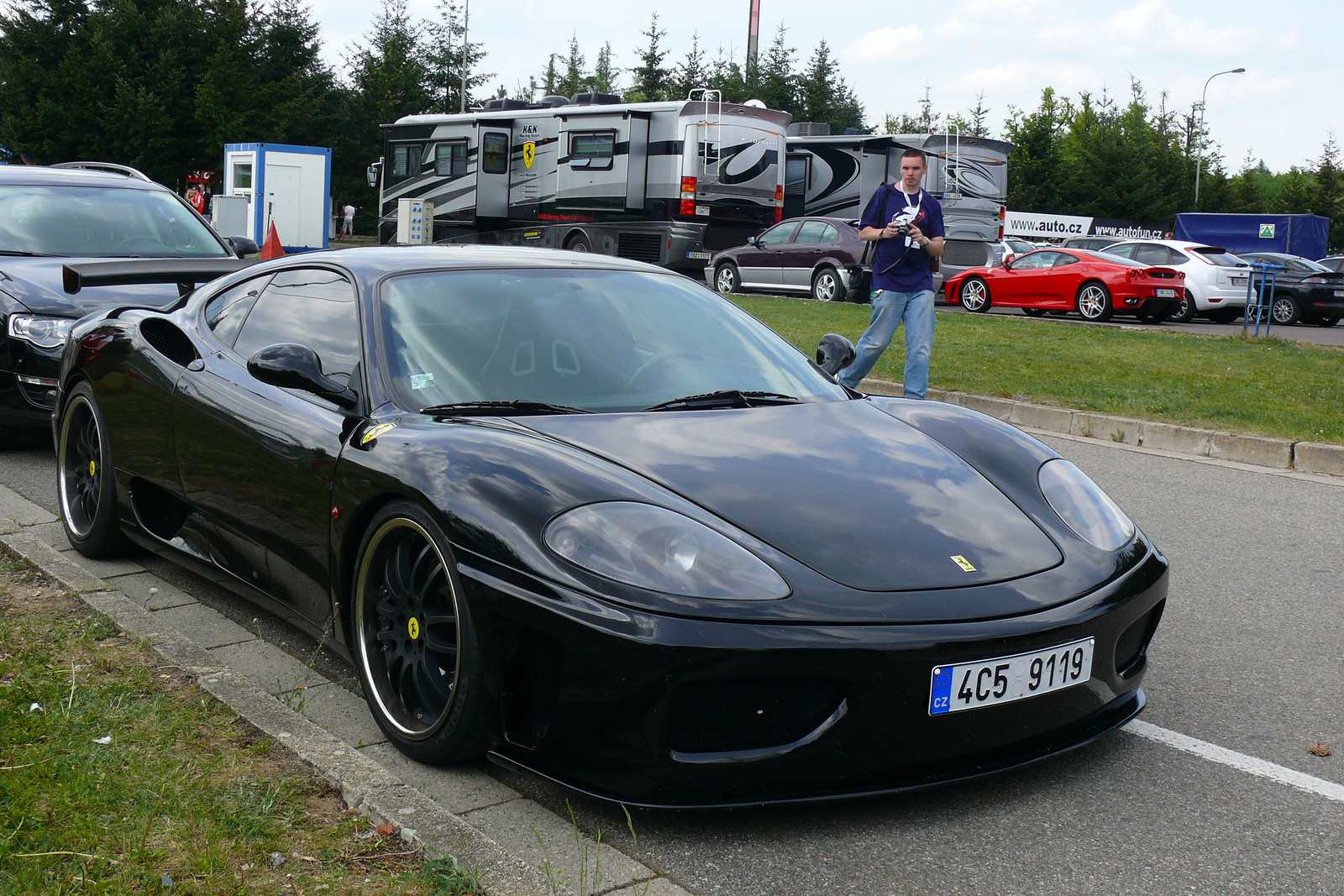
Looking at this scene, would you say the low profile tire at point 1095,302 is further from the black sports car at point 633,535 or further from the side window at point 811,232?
the black sports car at point 633,535

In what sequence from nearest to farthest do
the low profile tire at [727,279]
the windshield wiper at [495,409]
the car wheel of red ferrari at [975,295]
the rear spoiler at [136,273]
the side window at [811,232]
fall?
the windshield wiper at [495,409] → the rear spoiler at [136,273] → the side window at [811,232] → the car wheel of red ferrari at [975,295] → the low profile tire at [727,279]

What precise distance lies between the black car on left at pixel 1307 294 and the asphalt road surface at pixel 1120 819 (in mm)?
21377

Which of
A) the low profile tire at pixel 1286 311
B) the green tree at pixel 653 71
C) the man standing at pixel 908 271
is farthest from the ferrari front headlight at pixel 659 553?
the green tree at pixel 653 71

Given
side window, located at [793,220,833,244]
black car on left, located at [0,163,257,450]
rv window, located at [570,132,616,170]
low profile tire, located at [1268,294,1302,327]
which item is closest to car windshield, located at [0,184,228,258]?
black car on left, located at [0,163,257,450]

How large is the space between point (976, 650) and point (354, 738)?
5.29 feet

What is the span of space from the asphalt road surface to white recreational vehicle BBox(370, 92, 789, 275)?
19496 millimetres

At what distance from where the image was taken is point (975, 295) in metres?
22.2

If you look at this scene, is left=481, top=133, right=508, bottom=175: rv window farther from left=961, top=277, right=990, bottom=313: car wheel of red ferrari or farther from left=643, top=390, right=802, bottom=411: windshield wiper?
left=643, top=390, right=802, bottom=411: windshield wiper

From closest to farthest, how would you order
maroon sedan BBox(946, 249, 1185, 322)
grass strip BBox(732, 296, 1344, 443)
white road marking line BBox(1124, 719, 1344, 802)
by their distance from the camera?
white road marking line BBox(1124, 719, 1344, 802)
grass strip BBox(732, 296, 1344, 443)
maroon sedan BBox(946, 249, 1185, 322)

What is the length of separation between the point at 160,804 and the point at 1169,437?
7.83m

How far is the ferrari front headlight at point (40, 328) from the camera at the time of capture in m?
6.82

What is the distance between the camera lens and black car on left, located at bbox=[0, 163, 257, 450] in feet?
22.5

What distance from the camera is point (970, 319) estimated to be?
59.6 feet

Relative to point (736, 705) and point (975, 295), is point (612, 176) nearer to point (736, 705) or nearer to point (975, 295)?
point (975, 295)
